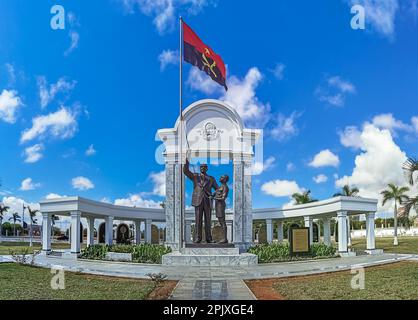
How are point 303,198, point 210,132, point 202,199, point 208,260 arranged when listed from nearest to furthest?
1. point 208,260
2. point 202,199
3. point 210,132
4. point 303,198

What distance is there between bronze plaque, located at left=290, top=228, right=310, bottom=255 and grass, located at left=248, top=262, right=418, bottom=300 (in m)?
6.82

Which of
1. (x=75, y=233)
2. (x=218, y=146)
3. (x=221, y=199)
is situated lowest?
(x=75, y=233)

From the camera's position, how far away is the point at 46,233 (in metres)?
25.0

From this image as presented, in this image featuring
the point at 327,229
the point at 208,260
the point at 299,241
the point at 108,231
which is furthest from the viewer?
the point at 327,229

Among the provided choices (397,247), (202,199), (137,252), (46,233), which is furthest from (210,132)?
(397,247)

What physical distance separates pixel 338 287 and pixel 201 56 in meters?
12.8

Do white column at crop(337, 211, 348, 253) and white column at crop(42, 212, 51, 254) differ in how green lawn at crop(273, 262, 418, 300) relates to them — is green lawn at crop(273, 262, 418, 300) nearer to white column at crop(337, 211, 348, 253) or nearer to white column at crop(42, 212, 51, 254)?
white column at crop(337, 211, 348, 253)

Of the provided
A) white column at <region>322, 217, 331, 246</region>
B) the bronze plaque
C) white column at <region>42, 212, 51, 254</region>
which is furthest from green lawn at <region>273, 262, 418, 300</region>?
white column at <region>42, 212, 51, 254</region>

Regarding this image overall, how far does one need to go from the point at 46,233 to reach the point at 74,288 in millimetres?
16135

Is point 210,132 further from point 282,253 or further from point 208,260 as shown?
point 208,260

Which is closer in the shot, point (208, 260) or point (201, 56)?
point (208, 260)

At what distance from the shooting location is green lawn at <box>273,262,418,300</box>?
9219 mm

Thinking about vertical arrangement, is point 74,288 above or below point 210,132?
below

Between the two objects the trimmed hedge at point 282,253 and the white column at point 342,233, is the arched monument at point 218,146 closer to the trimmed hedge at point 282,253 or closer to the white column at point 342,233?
the trimmed hedge at point 282,253
